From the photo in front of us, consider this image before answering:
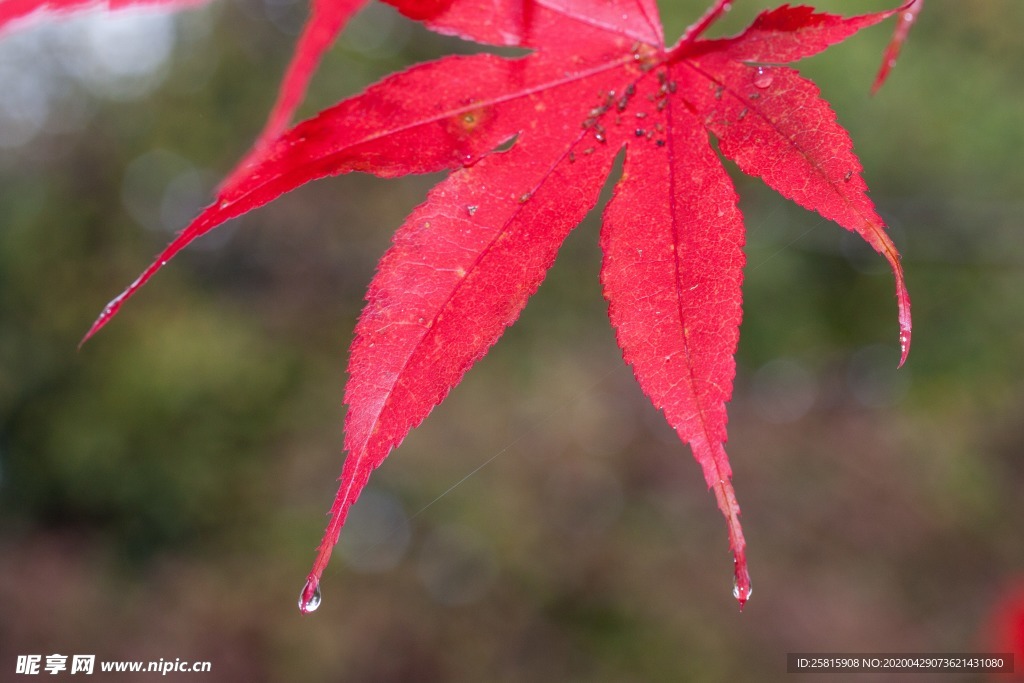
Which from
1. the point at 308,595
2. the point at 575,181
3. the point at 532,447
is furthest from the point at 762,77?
the point at 532,447

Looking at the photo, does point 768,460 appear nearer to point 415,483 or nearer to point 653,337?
point 415,483

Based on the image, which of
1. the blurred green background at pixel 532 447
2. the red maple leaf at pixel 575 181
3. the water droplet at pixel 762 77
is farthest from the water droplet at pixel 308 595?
the blurred green background at pixel 532 447

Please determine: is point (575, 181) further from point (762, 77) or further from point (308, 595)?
point (308, 595)

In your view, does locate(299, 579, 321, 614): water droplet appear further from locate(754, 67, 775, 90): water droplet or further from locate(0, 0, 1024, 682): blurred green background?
locate(0, 0, 1024, 682): blurred green background

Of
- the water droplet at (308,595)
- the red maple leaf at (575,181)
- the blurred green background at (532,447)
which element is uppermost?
the blurred green background at (532,447)

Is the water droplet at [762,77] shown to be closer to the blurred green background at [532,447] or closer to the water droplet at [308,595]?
the water droplet at [308,595]

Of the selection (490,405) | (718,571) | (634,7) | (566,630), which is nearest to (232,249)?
(490,405)

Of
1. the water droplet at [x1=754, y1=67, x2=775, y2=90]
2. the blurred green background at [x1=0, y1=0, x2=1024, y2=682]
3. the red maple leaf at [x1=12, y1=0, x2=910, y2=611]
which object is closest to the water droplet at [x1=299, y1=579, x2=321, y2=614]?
the red maple leaf at [x1=12, y1=0, x2=910, y2=611]

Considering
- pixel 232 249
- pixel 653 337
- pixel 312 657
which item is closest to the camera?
pixel 653 337
